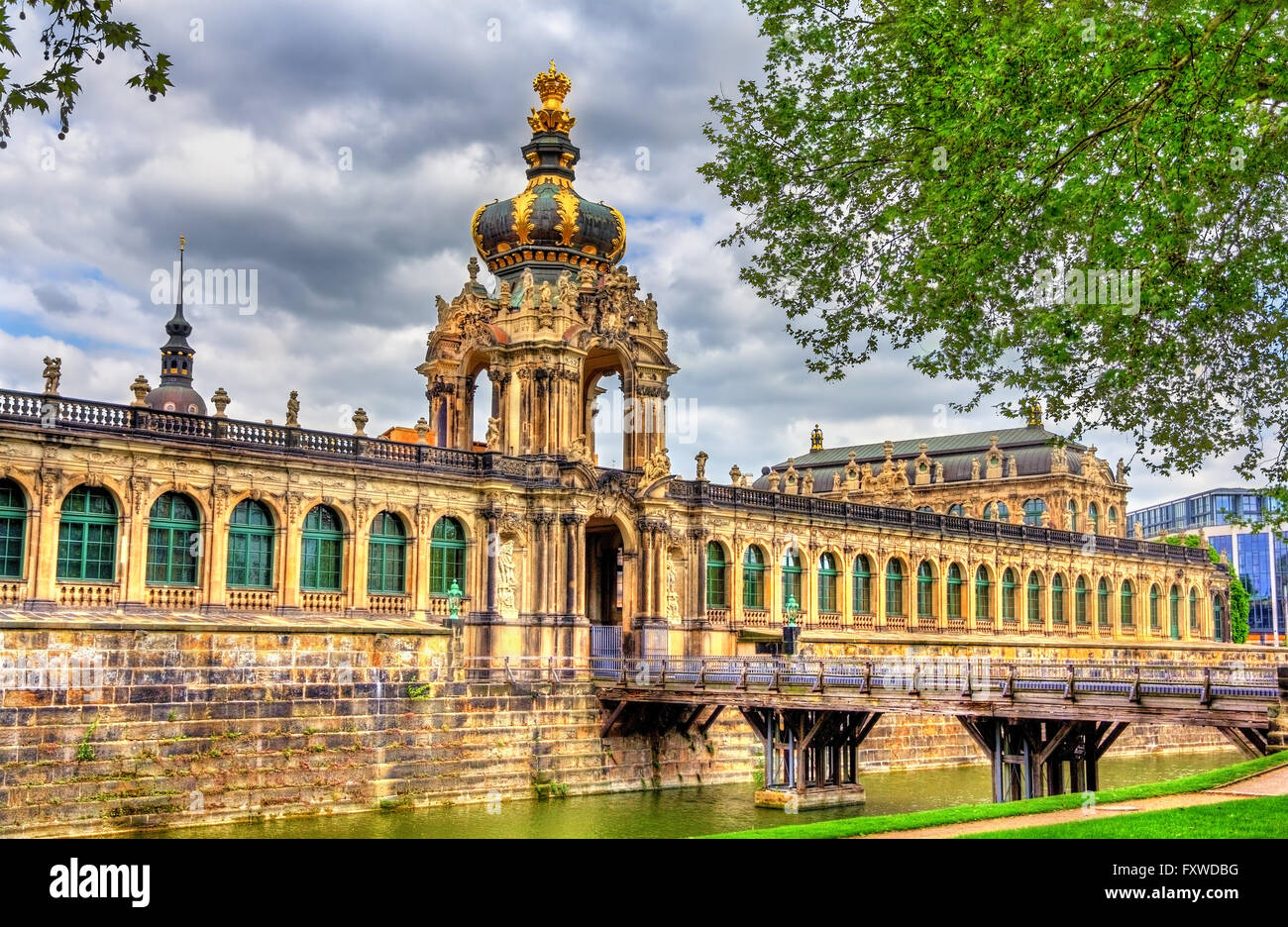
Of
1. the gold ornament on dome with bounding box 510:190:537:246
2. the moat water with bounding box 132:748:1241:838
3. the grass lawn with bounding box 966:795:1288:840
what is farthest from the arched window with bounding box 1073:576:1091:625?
the grass lawn with bounding box 966:795:1288:840

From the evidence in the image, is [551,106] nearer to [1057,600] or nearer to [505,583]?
[505,583]

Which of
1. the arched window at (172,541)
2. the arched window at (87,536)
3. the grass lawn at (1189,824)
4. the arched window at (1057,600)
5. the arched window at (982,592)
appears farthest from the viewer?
the arched window at (1057,600)

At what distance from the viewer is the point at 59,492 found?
3438 cm

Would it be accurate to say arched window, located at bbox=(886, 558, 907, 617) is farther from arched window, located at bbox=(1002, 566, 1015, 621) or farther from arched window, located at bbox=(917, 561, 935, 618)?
arched window, located at bbox=(1002, 566, 1015, 621)

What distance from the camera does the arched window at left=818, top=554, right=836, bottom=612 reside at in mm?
57031

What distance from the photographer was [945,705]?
32.8 meters

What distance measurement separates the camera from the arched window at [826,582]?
187ft

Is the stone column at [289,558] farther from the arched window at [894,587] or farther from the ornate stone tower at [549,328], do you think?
the arched window at [894,587]

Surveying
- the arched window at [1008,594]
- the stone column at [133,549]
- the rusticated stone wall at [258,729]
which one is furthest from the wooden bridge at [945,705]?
the arched window at [1008,594]

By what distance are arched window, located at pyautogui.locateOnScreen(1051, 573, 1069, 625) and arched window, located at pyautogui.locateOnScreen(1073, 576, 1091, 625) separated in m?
1.00

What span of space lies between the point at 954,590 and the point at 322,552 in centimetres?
3464

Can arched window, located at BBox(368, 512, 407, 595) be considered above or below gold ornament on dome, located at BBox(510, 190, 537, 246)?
below

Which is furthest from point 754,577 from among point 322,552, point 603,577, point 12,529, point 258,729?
Answer: point 12,529

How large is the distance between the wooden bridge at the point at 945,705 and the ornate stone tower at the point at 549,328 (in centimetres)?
956
